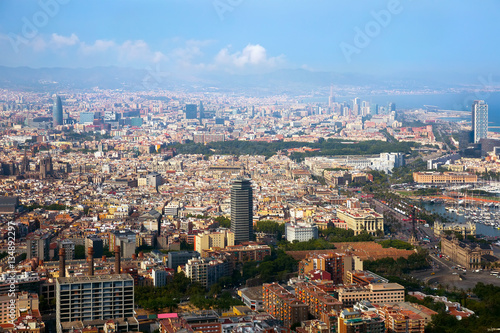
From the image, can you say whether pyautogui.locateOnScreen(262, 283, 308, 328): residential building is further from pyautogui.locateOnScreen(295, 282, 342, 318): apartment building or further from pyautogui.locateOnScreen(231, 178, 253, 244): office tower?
pyautogui.locateOnScreen(231, 178, 253, 244): office tower

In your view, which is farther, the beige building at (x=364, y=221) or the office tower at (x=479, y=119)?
the office tower at (x=479, y=119)

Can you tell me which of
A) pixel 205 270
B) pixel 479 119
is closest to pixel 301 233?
pixel 205 270

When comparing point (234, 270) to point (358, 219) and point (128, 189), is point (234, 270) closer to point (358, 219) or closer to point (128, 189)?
point (358, 219)

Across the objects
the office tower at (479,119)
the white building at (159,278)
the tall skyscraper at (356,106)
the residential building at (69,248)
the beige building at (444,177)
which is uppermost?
the tall skyscraper at (356,106)

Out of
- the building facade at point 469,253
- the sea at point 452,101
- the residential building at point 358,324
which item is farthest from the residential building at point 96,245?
the sea at point 452,101

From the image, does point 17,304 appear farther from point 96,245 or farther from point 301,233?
point 301,233

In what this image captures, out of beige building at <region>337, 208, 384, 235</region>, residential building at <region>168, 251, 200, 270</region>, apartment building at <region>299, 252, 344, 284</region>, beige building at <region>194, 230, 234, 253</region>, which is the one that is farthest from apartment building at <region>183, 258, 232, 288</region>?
beige building at <region>337, 208, 384, 235</region>

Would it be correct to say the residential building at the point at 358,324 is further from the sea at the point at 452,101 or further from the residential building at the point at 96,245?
the sea at the point at 452,101
